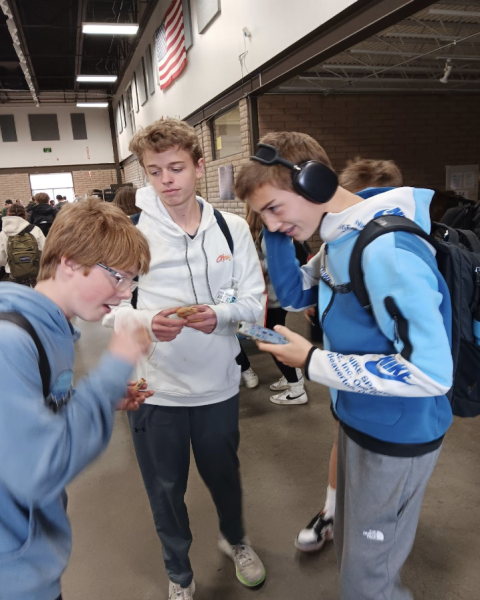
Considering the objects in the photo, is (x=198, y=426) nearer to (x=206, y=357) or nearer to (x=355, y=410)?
(x=206, y=357)

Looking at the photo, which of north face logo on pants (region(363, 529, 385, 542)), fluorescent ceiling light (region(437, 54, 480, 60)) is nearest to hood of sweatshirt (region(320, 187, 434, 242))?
north face logo on pants (region(363, 529, 385, 542))

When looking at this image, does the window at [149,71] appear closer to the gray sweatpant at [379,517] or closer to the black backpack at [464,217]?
the black backpack at [464,217]

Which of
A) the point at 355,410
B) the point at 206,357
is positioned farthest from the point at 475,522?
the point at 206,357

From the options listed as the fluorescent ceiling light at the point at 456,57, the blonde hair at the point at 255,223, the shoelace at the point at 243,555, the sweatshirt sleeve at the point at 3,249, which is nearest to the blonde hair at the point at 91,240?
the shoelace at the point at 243,555

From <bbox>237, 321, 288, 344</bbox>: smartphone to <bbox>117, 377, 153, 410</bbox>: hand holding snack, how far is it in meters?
0.42

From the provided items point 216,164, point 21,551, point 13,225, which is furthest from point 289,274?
point 216,164

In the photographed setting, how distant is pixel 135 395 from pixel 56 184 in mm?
20868

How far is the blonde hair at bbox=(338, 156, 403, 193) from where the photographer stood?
84.4 inches

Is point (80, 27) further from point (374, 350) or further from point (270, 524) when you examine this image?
→ point (374, 350)

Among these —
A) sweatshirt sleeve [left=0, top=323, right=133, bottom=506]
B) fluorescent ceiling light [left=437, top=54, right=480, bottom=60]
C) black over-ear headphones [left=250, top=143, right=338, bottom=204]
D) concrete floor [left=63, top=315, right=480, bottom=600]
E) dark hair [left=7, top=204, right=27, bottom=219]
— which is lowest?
concrete floor [left=63, top=315, right=480, bottom=600]

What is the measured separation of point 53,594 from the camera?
1.09 meters

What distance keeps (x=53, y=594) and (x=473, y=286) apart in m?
1.43

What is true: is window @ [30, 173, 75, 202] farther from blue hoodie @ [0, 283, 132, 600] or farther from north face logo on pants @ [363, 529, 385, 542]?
north face logo on pants @ [363, 529, 385, 542]

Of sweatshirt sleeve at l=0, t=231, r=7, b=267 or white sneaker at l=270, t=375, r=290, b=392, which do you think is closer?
white sneaker at l=270, t=375, r=290, b=392
